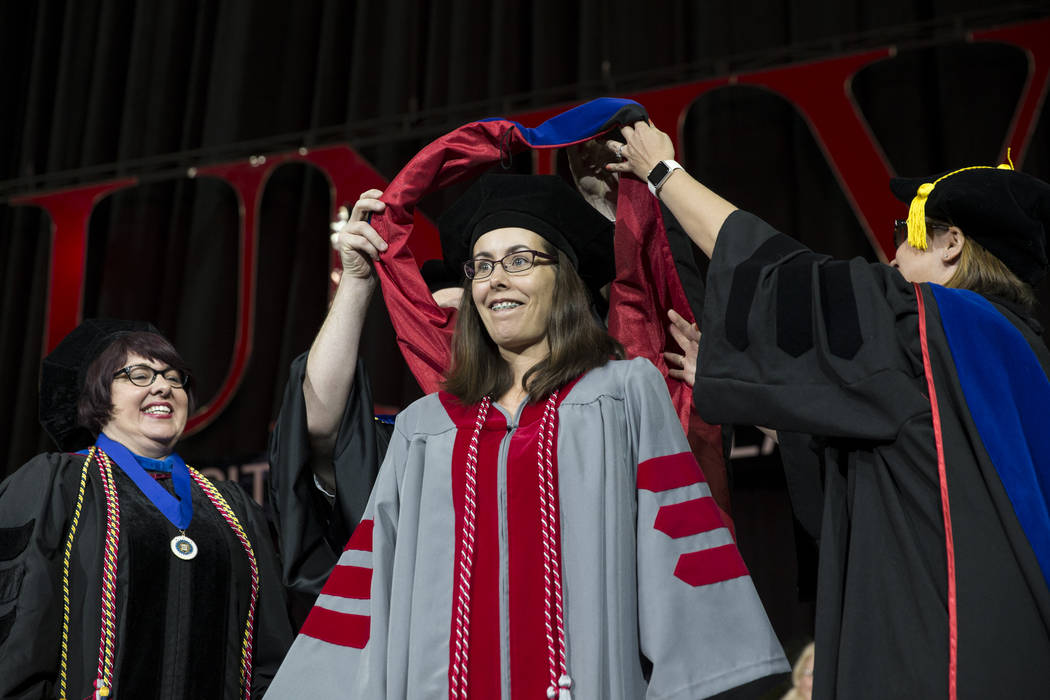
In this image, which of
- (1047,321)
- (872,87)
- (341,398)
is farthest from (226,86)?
(1047,321)

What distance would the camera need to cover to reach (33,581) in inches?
108

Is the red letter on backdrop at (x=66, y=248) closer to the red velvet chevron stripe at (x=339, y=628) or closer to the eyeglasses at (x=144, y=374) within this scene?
the eyeglasses at (x=144, y=374)

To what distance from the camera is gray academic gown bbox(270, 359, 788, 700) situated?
2004 millimetres

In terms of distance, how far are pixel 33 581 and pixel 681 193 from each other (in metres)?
1.79

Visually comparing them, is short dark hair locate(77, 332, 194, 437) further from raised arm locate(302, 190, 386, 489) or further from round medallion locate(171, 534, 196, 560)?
raised arm locate(302, 190, 386, 489)

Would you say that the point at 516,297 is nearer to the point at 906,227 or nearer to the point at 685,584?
the point at 685,584

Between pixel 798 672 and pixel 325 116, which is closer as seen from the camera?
pixel 798 672

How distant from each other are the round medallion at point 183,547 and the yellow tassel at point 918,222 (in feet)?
6.34

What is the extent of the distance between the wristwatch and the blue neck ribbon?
159 cm

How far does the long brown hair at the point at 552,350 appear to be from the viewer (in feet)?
7.54

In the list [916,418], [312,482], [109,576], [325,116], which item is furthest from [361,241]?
[325,116]

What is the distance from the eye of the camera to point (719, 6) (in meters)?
4.77

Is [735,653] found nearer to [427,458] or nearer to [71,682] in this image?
[427,458]

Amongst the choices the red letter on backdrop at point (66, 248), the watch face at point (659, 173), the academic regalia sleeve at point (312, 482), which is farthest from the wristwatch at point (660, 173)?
the red letter on backdrop at point (66, 248)
